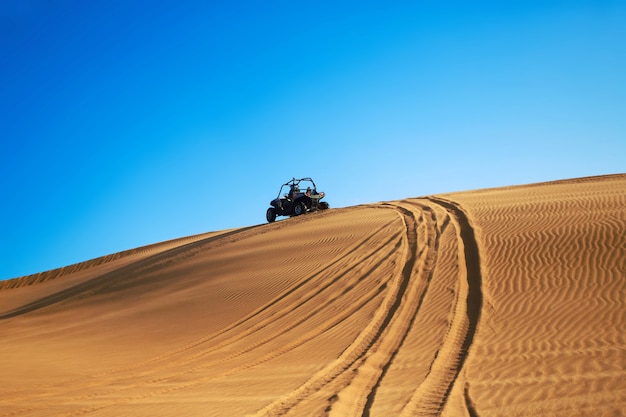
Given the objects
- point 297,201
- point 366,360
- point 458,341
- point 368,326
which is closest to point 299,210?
point 297,201

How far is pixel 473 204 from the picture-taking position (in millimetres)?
19484

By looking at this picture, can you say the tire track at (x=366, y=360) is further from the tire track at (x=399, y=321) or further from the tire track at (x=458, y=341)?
the tire track at (x=458, y=341)

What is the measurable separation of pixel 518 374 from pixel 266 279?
9.44 metres

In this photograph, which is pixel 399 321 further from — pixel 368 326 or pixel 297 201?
pixel 297 201

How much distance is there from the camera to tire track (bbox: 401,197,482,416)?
5.94 meters

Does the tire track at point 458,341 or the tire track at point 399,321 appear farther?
the tire track at point 399,321

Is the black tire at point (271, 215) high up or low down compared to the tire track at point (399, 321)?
up

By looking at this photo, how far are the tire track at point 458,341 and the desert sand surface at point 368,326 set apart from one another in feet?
0.12

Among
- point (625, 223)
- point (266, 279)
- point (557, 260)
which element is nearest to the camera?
point (557, 260)

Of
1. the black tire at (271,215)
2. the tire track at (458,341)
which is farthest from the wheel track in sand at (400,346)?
the black tire at (271,215)

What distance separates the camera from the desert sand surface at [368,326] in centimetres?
648

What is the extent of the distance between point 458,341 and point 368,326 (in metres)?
1.82

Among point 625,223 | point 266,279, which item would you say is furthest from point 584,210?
point 266,279

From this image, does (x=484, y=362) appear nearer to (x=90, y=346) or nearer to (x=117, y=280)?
(x=90, y=346)
